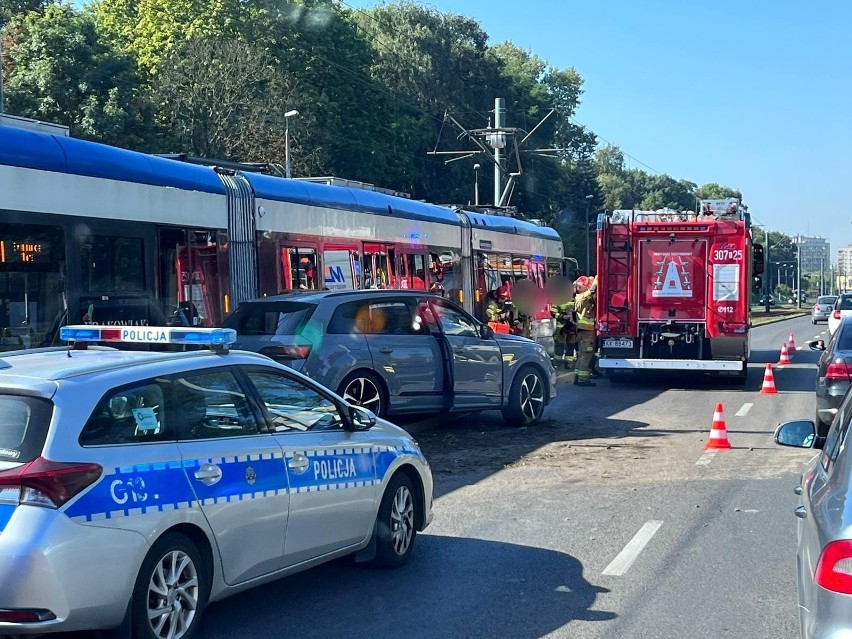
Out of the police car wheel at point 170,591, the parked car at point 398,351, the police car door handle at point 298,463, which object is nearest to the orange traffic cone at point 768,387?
the parked car at point 398,351

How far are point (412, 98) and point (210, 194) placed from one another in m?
43.0

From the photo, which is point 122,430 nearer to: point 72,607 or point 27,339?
point 72,607

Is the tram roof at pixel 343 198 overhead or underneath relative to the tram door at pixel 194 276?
overhead

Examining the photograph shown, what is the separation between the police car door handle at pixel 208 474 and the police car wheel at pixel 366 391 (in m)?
5.79

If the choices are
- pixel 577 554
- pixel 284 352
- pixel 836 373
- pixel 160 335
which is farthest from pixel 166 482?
pixel 836 373

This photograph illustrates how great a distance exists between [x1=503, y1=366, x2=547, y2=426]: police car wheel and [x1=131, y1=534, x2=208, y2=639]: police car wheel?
26.7ft

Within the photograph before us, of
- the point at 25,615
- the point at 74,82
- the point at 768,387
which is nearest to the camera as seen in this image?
the point at 25,615

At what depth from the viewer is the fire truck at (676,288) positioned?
1770 cm

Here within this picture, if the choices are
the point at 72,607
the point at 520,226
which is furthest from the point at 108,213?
the point at 520,226

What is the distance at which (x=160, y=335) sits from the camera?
224 inches

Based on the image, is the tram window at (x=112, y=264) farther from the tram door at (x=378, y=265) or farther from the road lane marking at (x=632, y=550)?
the road lane marking at (x=632, y=550)

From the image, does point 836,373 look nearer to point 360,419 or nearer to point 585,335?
point 360,419

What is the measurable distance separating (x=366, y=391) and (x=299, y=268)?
4407 millimetres

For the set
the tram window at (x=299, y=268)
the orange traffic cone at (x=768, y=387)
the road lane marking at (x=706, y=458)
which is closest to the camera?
the road lane marking at (x=706, y=458)
